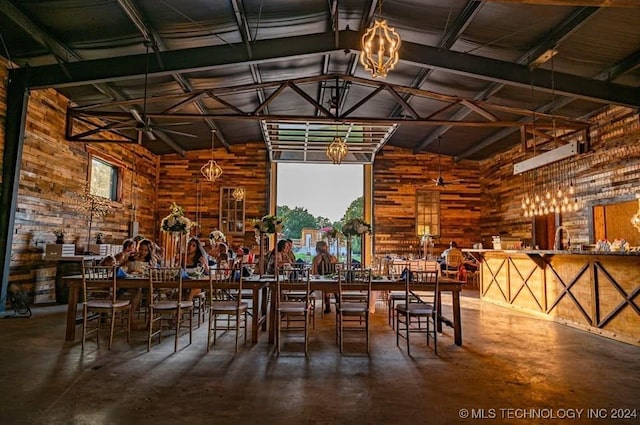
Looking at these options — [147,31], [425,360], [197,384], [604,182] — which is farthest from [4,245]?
[604,182]

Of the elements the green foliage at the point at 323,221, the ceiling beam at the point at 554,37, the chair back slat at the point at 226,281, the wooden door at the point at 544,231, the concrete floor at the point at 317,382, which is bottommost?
the concrete floor at the point at 317,382

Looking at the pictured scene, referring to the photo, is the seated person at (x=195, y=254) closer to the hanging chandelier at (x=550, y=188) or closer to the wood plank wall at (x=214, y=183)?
the wood plank wall at (x=214, y=183)

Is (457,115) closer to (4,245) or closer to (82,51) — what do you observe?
(82,51)

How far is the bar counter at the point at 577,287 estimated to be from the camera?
15.3 ft

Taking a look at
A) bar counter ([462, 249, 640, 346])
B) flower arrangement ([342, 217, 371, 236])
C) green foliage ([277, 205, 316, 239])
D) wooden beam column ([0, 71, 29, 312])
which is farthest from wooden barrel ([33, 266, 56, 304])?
green foliage ([277, 205, 316, 239])

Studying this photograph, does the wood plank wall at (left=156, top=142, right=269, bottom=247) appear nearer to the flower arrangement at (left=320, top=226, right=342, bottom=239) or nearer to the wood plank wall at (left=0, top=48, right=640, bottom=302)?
the wood plank wall at (left=0, top=48, right=640, bottom=302)

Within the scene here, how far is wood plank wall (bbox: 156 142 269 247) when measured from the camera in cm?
1198

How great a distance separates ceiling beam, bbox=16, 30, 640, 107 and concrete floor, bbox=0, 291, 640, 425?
4.02 meters

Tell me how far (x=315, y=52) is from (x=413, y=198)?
7.11m

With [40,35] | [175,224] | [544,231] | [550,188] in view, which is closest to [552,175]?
[550,188]

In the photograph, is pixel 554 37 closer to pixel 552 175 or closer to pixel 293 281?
pixel 552 175

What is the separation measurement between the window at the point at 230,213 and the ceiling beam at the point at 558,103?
718 centimetres

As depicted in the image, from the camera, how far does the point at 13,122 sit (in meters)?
6.17

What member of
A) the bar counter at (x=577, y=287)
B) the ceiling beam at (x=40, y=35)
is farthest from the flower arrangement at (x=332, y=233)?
the ceiling beam at (x=40, y=35)
